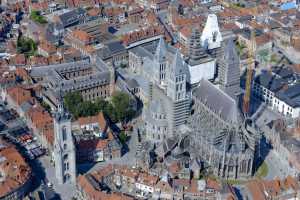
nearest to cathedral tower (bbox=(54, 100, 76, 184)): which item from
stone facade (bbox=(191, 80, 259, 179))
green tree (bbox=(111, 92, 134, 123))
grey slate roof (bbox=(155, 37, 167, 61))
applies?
→ green tree (bbox=(111, 92, 134, 123))

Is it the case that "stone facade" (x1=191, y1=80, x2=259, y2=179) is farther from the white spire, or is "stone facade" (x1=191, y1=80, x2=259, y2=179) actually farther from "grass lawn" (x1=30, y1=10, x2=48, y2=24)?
"grass lawn" (x1=30, y1=10, x2=48, y2=24)

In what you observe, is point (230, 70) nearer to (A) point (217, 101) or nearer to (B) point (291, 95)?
(A) point (217, 101)

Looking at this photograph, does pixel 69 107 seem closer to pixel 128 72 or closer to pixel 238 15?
pixel 128 72

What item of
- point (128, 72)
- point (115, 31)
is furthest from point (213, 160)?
point (115, 31)

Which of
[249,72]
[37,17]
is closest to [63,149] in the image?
[249,72]

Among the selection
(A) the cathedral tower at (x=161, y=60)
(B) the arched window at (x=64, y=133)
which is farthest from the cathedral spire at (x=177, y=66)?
(B) the arched window at (x=64, y=133)

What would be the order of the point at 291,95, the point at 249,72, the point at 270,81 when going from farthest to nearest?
the point at 270,81
the point at 291,95
the point at 249,72
